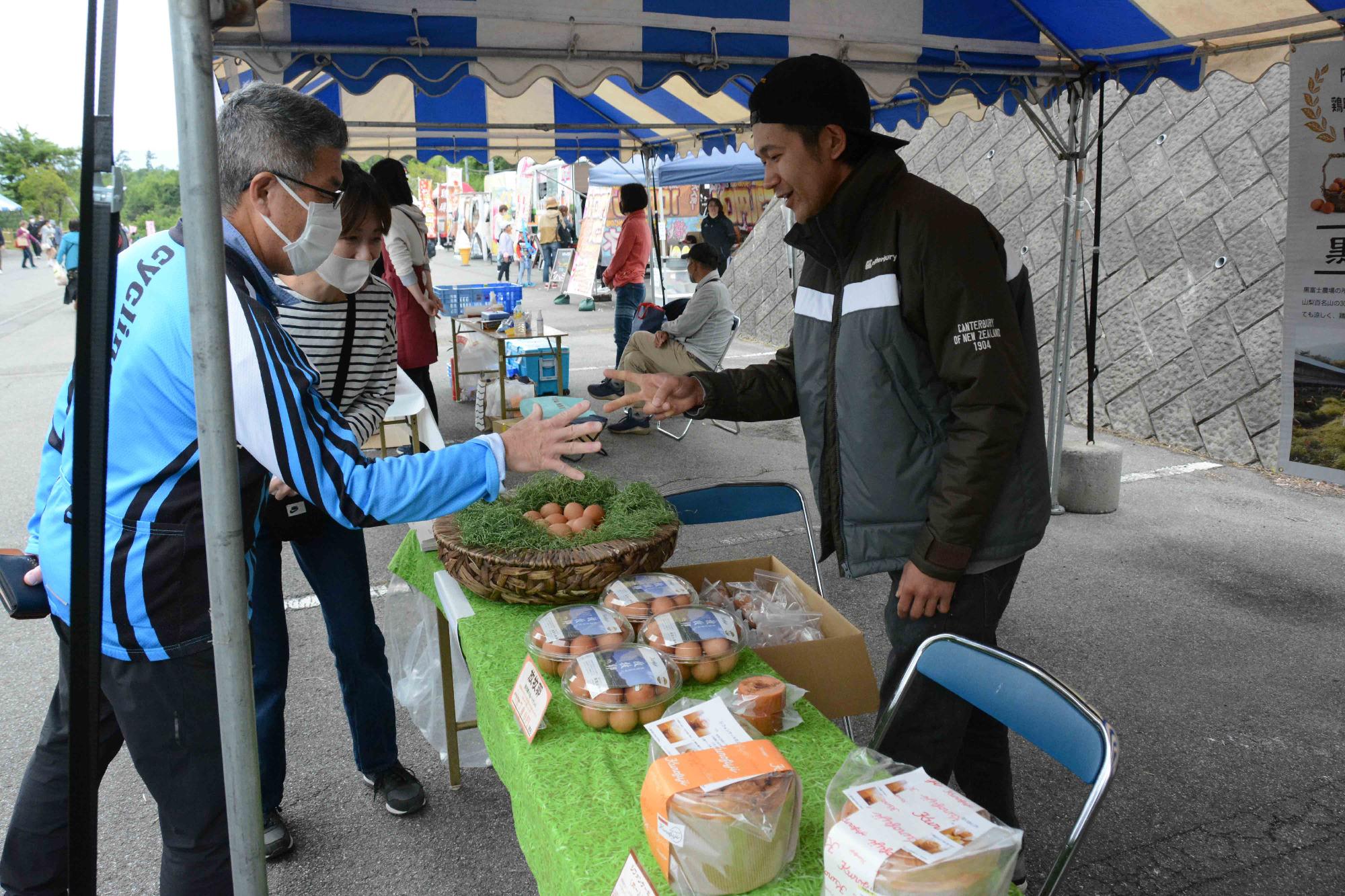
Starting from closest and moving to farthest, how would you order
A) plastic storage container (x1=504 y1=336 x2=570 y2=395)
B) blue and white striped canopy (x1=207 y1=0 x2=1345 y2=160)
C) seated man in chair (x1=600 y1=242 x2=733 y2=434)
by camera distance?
blue and white striped canopy (x1=207 y1=0 x2=1345 y2=160) → seated man in chair (x1=600 y1=242 x2=733 y2=434) → plastic storage container (x1=504 y1=336 x2=570 y2=395)

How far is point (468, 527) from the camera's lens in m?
2.02

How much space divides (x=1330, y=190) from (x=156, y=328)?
368cm

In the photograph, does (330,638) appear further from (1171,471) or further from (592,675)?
(1171,471)

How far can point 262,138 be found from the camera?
1.51 meters

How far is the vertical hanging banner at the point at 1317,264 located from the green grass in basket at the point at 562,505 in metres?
2.63

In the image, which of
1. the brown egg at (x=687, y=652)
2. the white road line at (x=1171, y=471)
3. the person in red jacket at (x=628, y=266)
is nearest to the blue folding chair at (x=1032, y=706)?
the brown egg at (x=687, y=652)

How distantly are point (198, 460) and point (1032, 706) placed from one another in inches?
57.1

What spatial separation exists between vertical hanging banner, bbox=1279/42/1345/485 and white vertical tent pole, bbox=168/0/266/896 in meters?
3.54

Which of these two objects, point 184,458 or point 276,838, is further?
point 276,838

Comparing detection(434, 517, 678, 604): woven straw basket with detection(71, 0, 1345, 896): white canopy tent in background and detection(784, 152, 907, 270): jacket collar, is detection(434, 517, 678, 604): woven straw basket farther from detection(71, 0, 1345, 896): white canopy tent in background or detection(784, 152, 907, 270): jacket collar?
detection(71, 0, 1345, 896): white canopy tent in background

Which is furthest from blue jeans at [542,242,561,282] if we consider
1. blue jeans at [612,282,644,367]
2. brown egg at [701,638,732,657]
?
brown egg at [701,638,732,657]

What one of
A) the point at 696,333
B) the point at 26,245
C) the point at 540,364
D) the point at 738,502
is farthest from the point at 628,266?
the point at 26,245

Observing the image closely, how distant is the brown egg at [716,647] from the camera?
5.51 feet

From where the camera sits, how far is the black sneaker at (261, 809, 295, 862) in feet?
8.05
